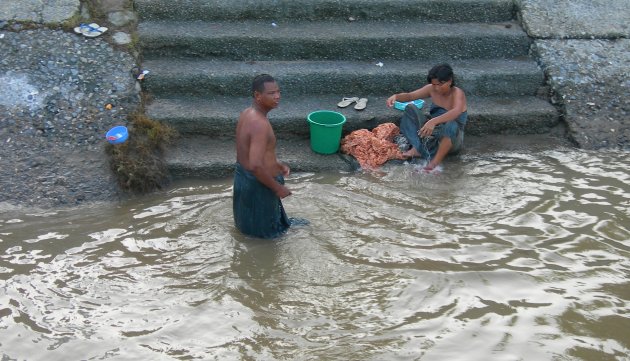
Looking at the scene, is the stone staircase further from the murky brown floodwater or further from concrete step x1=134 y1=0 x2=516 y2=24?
the murky brown floodwater

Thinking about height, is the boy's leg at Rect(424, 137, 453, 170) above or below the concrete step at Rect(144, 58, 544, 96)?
below

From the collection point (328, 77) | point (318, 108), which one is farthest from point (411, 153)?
point (328, 77)

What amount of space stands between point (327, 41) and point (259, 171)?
300 cm

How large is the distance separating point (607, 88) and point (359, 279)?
4.19 m

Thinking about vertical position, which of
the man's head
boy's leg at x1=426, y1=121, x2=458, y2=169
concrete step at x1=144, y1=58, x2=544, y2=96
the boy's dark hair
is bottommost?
boy's leg at x1=426, y1=121, x2=458, y2=169

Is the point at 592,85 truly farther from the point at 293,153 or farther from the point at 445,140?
the point at 293,153

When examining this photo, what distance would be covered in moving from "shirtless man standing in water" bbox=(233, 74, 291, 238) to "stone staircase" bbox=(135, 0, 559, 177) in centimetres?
130

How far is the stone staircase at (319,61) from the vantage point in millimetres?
6504

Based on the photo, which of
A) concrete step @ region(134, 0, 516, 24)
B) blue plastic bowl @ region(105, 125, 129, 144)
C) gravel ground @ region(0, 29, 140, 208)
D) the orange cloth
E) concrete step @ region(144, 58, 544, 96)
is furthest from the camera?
concrete step @ region(134, 0, 516, 24)

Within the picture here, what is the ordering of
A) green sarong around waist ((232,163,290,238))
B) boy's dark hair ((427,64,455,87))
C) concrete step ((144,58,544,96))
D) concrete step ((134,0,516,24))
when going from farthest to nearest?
1. concrete step ((134,0,516,24))
2. concrete step ((144,58,544,96))
3. boy's dark hair ((427,64,455,87))
4. green sarong around waist ((232,163,290,238))

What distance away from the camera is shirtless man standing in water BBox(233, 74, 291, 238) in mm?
4625

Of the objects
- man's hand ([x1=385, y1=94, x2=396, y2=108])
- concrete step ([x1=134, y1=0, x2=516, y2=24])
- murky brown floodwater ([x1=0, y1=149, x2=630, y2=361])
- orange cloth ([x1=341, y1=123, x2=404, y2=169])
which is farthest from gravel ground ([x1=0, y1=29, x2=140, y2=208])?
man's hand ([x1=385, y1=94, x2=396, y2=108])

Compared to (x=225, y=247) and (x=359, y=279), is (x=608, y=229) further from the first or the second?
(x=225, y=247)

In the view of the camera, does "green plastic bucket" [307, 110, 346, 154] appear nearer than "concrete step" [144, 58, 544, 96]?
Yes
